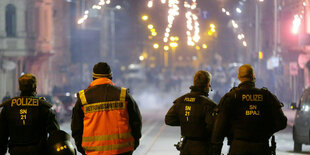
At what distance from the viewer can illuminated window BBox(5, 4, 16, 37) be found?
161 feet

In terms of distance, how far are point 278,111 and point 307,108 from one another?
32.6 ft

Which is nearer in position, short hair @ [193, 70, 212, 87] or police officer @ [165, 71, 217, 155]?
police officer @ [165, 71, 217, 155]

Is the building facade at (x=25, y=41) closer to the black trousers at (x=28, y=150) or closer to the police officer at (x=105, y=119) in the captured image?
the black trousers at (x=28, y=150)

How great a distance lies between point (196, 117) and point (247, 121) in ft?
2.83

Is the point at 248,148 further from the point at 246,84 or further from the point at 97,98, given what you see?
the point at 97,98

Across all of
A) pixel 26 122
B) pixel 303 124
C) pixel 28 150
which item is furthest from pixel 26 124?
pixel 303 124

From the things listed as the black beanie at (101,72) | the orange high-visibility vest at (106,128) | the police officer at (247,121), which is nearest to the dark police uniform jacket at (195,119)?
the police officer at (247,121)

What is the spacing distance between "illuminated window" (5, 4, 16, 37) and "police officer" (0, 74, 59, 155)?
41.5 metres

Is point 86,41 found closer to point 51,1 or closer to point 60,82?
point 60,82

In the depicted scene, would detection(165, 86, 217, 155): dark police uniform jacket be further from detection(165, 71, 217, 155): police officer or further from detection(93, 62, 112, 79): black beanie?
detection(93, 62, 112, 79): black beanie

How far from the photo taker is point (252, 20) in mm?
83500

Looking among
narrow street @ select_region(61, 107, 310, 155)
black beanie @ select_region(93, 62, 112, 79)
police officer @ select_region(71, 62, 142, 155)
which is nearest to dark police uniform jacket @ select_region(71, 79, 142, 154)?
police officer @ select_region(71, 62, 142, 155)

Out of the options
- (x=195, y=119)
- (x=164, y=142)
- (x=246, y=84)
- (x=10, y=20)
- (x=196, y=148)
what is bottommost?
(x=164, y=142)

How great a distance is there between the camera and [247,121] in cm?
815
